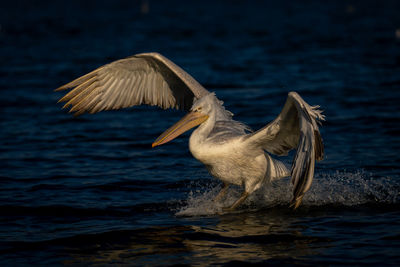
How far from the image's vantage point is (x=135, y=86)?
779cm

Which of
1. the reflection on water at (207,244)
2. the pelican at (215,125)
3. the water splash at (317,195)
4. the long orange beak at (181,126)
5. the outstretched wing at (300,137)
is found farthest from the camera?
the water splash at (317,195)

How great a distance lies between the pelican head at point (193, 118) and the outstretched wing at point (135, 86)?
2.02 feet

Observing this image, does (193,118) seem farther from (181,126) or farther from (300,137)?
(300,137)

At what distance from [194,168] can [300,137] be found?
350 cm

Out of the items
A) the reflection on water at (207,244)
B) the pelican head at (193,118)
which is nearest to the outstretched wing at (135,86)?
the pelican head at (193,118)

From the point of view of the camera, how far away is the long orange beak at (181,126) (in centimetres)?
657

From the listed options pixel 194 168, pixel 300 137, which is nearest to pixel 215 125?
pixel 300 137

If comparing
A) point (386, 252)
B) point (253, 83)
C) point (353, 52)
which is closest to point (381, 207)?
point (386, 252)

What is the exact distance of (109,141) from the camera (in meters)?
10.3


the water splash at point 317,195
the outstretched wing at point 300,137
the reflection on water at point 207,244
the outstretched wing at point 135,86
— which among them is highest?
the outstretched wing at point 135,86

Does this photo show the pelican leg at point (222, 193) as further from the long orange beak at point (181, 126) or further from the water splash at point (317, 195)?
the long orange beak at point (181, 126)

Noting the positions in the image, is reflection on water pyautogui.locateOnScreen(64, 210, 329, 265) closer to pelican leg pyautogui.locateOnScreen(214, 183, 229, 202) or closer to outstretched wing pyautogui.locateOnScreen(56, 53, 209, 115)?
pelican leg pyautogui.locateOnScreen(214, 183, 229, 202)

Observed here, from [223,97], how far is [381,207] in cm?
675

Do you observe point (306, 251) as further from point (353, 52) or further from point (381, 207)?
point (353, 52)
